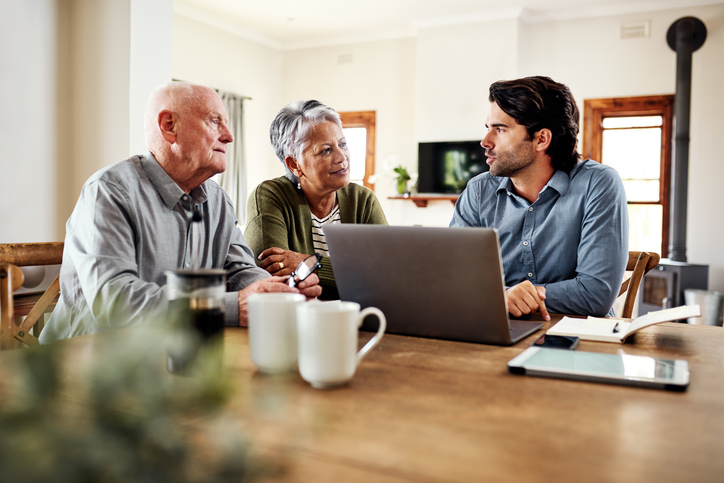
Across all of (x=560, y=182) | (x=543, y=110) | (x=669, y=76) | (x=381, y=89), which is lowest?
(x=560, y=182)

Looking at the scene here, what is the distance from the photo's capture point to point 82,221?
1.35 meters

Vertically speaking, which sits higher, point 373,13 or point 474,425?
point 373,13

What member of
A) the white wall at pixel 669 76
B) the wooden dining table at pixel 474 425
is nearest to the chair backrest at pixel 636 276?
the wooden dining table at pixel 474 425

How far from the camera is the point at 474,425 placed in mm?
625

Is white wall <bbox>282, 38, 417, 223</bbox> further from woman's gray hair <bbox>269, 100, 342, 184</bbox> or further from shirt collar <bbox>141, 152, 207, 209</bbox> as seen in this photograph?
shirt collar <bbox>141, 152, 207, 209</bbox>

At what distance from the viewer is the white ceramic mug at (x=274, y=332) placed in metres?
0.80

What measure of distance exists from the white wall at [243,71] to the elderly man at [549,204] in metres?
4.90

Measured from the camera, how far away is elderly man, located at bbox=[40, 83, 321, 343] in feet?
3.98

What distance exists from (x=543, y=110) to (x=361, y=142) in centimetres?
524

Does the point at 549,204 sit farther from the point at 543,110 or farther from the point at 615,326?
the point at 615,326

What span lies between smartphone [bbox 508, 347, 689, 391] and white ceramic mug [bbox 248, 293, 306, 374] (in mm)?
316

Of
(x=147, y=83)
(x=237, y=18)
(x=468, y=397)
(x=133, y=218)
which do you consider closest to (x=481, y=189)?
(x=133, y=218)

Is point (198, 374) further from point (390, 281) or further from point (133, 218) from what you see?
point (133, 218)

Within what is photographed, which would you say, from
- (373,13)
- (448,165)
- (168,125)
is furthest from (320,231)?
(373,13)
